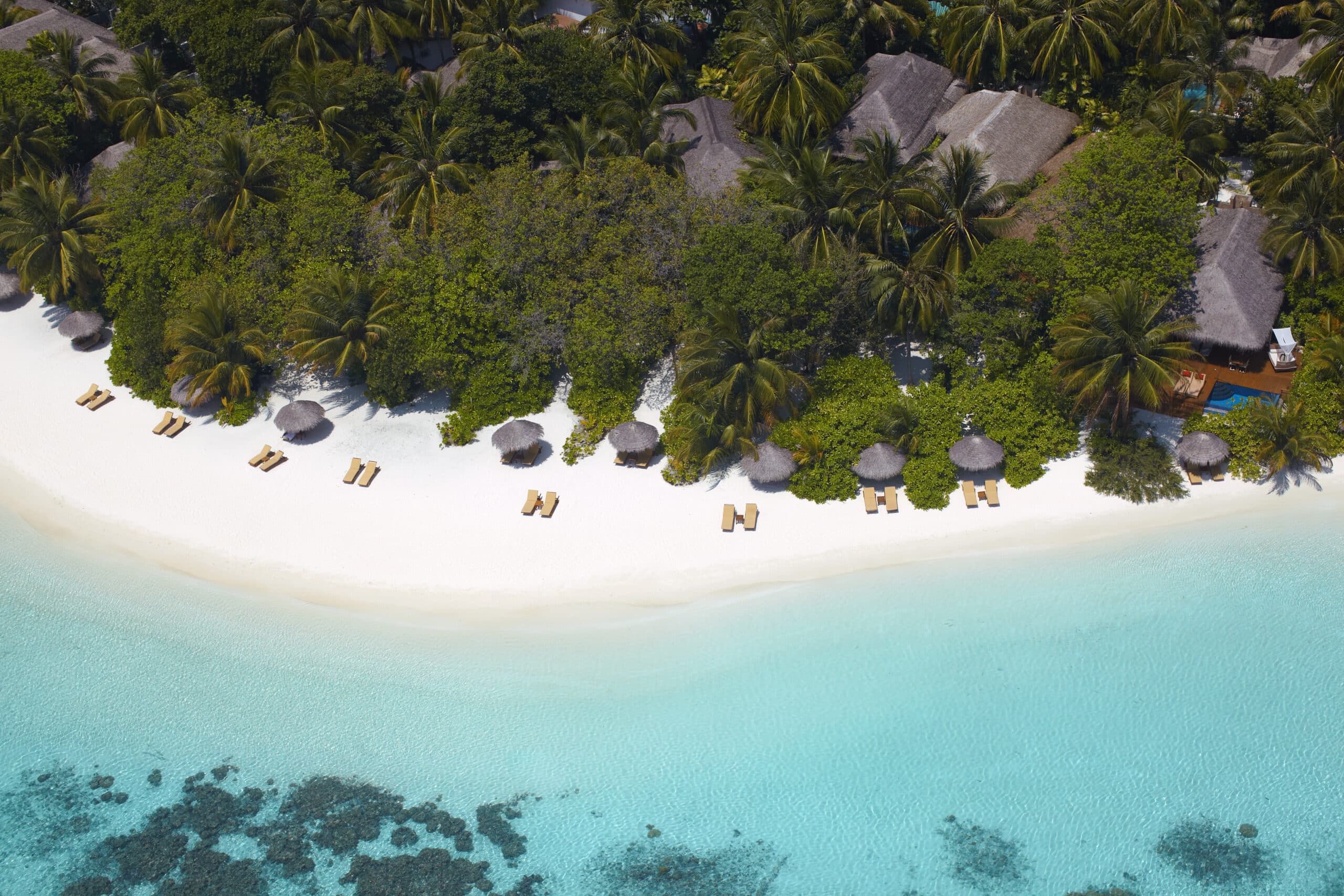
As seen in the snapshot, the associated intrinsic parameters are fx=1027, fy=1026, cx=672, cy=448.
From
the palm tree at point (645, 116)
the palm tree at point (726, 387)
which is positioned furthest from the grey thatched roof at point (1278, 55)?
the palm tree at point (726, 387)

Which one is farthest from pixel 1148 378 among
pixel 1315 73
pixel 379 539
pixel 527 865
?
pixel 379 539

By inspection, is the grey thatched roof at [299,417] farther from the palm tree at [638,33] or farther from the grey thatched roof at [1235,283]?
the grey thatched roof at [1235,283]

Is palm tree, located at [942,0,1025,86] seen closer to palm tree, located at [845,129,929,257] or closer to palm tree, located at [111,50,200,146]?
palm tree, located at [845,129,929,257]

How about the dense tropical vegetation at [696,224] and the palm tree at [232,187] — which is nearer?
the dense tropical vegetation at [696,224]

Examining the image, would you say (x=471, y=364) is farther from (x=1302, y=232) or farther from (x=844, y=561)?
(x=1302, y=232)

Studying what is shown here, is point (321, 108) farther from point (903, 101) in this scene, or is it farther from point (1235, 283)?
point (1235, 283)
